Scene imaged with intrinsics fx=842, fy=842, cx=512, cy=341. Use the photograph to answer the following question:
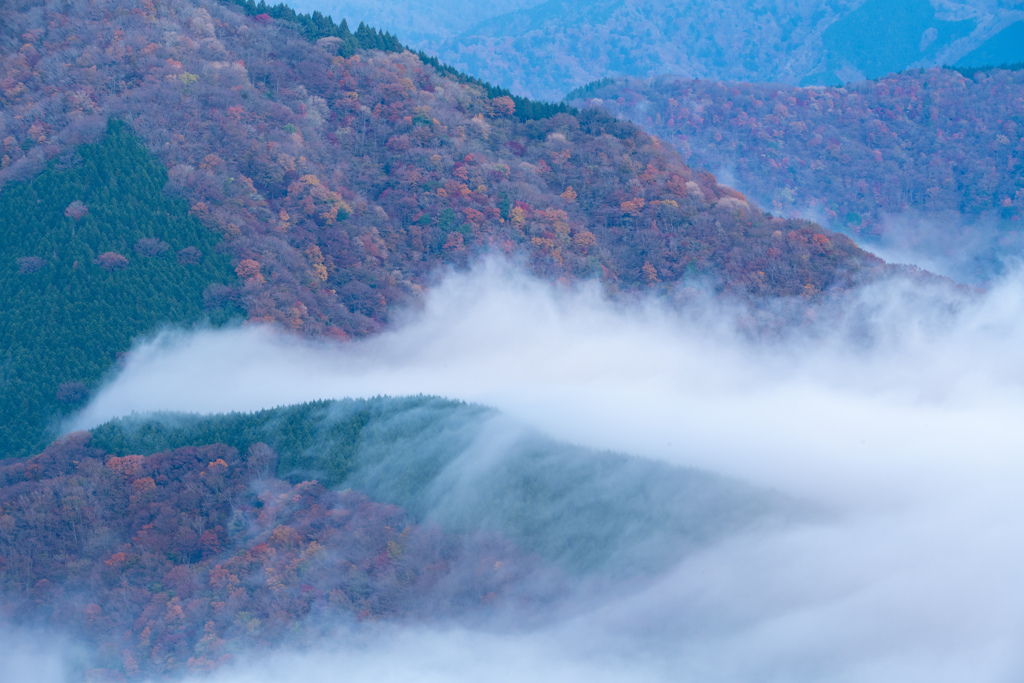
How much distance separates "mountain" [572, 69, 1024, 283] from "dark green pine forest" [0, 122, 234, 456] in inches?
4771

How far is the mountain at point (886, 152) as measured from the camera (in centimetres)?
15288

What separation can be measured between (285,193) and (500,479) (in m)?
39.3

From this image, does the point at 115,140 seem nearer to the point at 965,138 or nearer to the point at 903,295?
the point at 903,295

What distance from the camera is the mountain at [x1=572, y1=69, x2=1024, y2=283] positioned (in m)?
153

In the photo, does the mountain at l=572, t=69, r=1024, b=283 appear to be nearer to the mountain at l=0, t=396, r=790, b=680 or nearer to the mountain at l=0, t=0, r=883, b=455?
the mountain at l=0, t=0, r=883, b=455

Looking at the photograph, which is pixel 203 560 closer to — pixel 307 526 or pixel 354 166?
pixel 307 526

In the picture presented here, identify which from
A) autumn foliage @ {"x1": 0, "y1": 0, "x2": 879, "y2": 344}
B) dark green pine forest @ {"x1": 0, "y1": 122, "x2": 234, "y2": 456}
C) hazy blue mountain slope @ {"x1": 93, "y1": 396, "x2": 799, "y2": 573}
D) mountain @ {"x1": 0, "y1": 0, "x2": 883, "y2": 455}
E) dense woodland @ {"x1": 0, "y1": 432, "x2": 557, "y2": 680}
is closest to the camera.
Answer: dense woodland @ {"x1": 0, "y1": 432, "x2": 557, "y2": 680}

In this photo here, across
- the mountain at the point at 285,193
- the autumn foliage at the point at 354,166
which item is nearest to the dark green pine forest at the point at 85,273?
the mountain at the point at 285,193

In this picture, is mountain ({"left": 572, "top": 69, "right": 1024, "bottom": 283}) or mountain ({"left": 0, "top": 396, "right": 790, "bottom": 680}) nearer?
mountain ({"left": 0, "top": 396, "right": 790, "bottom": 680})

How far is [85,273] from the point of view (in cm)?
6919

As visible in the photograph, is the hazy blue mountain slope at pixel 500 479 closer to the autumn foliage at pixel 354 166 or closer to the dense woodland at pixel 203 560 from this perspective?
the dense woodland at pixel 203 560

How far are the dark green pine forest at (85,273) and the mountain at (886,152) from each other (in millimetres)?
121195

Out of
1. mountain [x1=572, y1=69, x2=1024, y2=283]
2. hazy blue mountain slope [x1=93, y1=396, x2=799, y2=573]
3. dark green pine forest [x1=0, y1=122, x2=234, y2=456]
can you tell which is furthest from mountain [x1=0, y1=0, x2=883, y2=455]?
mountain [x1=572, y1=69, x2=1024, y2=283]

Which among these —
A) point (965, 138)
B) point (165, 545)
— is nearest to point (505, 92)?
point (165, 545)
